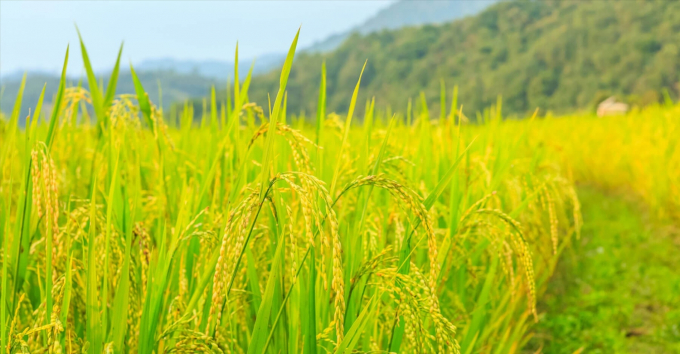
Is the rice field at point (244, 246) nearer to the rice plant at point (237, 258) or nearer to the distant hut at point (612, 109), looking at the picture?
the rice plant at point (237, 258)

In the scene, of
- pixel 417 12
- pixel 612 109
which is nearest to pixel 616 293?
pixel 612 109

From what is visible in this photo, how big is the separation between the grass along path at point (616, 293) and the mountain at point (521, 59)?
38.7 m

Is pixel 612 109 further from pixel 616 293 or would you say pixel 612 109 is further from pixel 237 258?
pixel 237 258

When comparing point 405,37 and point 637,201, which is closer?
point 637,201

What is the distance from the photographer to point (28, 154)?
0.93 meters

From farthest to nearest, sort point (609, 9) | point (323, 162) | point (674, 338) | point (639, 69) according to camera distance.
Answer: point (609, 9)
point (639, 69)
point (674, 338)
point (323, 162)

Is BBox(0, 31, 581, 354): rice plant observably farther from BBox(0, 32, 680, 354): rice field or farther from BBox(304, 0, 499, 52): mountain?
BBox(304, 0, 499, 52): mountain

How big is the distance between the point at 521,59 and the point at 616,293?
71827mm

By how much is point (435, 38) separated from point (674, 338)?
290 feet

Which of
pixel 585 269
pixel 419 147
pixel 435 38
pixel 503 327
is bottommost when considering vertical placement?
pixel 585 269

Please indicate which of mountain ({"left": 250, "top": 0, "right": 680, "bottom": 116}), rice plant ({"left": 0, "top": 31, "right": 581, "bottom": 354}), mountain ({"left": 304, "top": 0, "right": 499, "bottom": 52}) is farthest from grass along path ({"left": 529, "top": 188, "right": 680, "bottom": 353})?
mountain ({"left": 304, "top": 0, "right": 499, "bottom": 52})

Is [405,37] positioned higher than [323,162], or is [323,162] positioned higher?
[405,37]

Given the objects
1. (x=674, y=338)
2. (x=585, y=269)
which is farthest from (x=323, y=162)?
(x=585, y=269)

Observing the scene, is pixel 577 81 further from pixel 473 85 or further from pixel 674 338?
pixel 674 338
